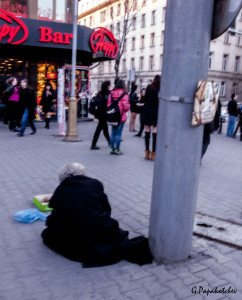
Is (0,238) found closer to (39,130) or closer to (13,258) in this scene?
(13,258)

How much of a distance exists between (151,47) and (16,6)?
3570 centimetres

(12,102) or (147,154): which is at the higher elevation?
(12,102)

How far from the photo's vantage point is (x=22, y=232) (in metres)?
4.01

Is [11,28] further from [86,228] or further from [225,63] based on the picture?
[225,63]

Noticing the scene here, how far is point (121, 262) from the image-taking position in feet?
11.1

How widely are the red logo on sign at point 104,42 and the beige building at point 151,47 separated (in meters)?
23.8

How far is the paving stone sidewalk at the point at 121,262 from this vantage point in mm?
2920

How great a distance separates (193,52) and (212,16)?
1.21ft

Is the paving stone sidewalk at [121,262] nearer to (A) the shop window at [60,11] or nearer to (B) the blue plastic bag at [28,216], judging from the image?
(B) the blue plastic bag at [28,216]

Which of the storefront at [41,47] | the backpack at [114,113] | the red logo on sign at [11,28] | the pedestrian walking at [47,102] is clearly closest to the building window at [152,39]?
the storefront at [41,47]

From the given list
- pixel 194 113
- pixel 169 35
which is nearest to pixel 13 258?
pixel 194 113

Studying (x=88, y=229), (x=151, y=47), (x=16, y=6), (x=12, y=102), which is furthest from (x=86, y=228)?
(x=151, y=47)

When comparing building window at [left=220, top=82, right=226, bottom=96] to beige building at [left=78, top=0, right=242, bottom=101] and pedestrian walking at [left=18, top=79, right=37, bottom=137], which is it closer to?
beige building at [left=78, top=0, right=242, bottom=101]

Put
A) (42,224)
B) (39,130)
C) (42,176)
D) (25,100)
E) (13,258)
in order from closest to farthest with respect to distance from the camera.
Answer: (13,258) → (42,224) → (42,176) → (25,100) → (39,130)
